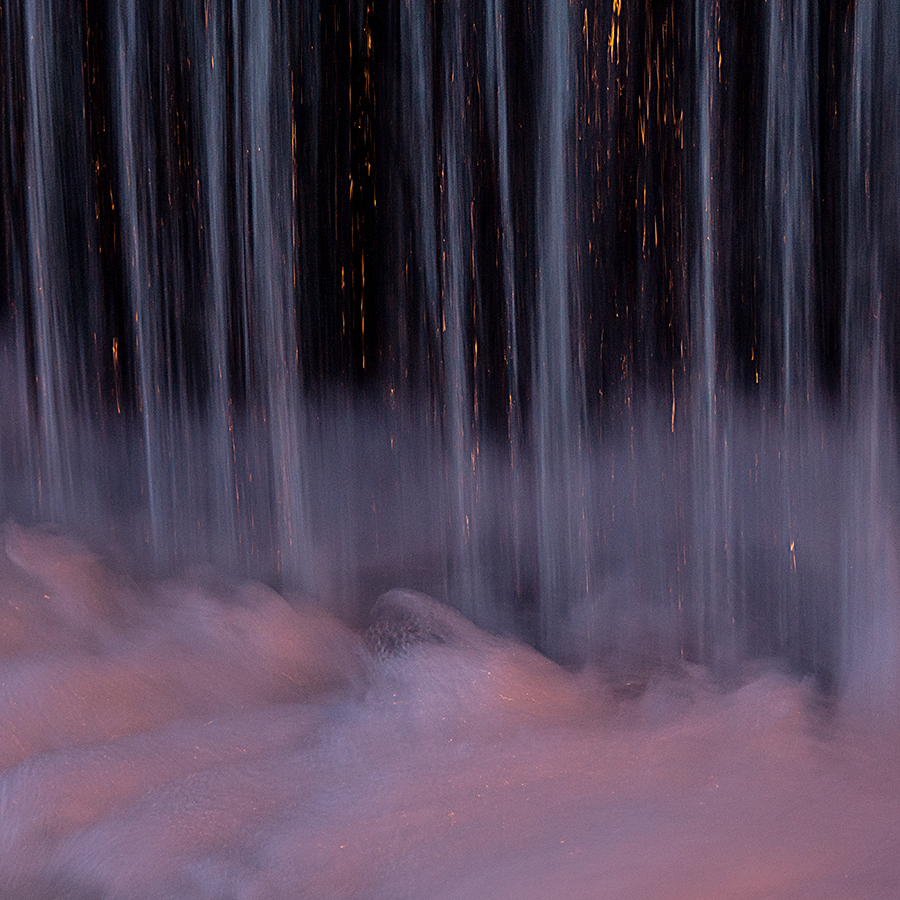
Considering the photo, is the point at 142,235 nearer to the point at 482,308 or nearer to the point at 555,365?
the point at 482,308

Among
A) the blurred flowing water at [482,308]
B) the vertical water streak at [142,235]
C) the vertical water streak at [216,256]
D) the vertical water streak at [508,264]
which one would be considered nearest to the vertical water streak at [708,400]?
the blurred flowing water at [482,308]

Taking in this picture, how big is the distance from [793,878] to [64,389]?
2373mm

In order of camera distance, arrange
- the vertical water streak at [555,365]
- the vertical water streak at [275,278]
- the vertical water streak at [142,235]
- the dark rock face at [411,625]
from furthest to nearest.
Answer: the vertical water streak at [142,235] → the vertical water streak at [275,278] → the vertical water streak at [555,365] → the dark rock face at [411,625]

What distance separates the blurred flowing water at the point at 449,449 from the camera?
1514 millimetres

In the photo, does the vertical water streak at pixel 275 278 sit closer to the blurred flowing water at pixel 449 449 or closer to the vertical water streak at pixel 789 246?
the blurred flowing water at pixel 449 449

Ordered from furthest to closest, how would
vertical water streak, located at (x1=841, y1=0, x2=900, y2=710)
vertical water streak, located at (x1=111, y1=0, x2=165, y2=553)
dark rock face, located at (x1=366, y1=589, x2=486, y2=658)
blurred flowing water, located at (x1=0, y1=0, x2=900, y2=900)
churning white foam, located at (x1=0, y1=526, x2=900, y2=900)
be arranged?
vertical water streak, located at (x1=111, y1=0, x2=165, y2=553) < dark rock face, located at (x1=366, y1=589, x2=486, y2=658) < vertical water streak, located at (x1=841, y1=0, x2=900, y2=710) < blurred flowing water, located at (x1=0, y1=0, x2=900, y2=900) < churning white foam, located at (x1=0, y1=526, x2=900, y2=900)

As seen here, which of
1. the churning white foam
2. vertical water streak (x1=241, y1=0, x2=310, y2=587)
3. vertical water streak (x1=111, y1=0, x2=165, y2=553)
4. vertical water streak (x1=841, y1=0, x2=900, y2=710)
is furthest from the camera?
vertical water streak (x1=111, y1=0, x2=165, y2=553)

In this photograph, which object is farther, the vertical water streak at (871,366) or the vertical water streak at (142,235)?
the vertical water streak at (142,235)

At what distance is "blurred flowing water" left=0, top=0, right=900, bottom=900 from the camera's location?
151 cm

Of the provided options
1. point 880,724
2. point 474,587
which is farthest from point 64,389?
point 880,724

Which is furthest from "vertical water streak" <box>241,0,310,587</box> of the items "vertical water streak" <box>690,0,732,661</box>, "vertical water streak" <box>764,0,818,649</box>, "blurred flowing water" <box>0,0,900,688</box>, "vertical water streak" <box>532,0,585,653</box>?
"vertical water streak" <box>764,0,818,649</box>

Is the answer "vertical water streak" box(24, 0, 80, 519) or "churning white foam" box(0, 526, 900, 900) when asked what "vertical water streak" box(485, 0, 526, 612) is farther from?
"vertical water streak" box(24, 0, 80, 519)

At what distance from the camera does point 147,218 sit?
2.62m

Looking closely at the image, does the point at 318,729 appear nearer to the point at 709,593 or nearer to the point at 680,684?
the point at 680,684
